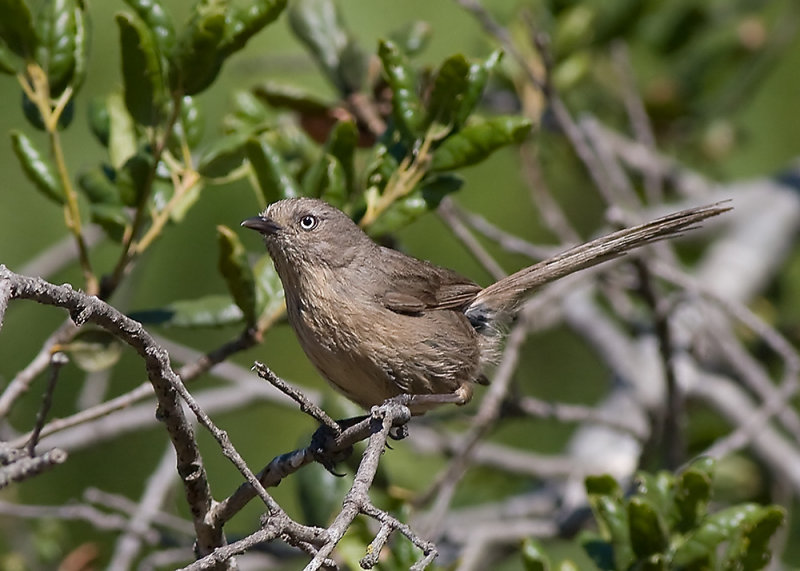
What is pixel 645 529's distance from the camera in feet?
9.68

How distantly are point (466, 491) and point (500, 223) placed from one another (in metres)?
1.91

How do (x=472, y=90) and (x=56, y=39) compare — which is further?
(x=472, y=90)

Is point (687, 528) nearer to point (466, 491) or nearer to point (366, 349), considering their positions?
point (366, 349)

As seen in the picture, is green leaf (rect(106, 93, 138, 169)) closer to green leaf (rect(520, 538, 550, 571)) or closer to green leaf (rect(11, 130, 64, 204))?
green leaf (rect(11, 130, 64, 204))

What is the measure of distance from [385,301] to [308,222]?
0.39m

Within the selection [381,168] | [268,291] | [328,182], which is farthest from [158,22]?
[268,291]

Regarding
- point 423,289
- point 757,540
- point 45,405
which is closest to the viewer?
point 45,405

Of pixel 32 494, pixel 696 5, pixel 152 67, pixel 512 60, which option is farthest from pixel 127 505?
pixel 696 5

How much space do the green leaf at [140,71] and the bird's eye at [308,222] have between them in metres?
0.70

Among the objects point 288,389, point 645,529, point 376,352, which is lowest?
point 645,529

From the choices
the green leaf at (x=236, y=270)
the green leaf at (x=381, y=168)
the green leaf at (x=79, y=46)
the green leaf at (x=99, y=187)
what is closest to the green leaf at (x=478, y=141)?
the green leaf at (x=381, y=168)

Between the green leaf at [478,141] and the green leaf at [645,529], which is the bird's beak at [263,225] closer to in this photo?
the green leaf at [478,141]

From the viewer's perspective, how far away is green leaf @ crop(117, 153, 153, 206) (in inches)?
127

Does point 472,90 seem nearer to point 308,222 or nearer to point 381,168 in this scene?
point 381,168
